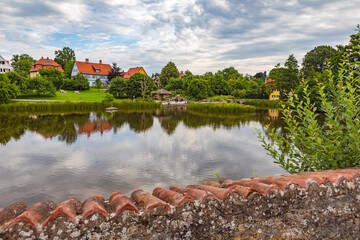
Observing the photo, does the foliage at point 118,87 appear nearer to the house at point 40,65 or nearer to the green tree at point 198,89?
the green tree at point 198,89

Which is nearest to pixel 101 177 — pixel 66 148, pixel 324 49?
pixel 66 148

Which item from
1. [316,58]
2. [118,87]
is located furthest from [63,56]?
[316,58]

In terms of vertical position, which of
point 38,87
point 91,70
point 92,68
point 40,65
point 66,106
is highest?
point 40,65

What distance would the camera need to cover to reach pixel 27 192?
7074 millimetres

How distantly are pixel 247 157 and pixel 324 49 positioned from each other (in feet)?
207

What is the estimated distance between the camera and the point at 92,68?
8481 centimetres

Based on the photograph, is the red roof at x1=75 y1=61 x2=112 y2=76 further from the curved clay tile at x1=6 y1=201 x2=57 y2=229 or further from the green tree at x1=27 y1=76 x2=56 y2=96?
the curved clay tile at x1=6 y1=201 x2=57 y2=229

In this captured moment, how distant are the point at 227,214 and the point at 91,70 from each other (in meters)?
90.5

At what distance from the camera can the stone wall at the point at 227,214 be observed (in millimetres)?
1737

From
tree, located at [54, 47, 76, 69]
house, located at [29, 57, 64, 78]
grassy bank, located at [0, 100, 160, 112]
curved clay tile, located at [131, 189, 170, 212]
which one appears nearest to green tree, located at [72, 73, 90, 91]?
grassy bank, located at [0, 100, 160, 112]

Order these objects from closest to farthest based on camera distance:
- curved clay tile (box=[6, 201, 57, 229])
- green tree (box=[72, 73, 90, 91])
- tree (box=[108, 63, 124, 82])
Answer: curved clay tile (box=[6, 201, 57, 229]) < green tree (box=[72, 73, 90, 91]) < tree (box=[108, 63, 124, 82])

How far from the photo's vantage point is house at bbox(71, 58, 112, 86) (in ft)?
265

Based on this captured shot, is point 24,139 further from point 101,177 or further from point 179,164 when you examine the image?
point 179,164

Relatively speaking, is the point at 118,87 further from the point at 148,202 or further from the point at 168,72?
the point at 148,202
